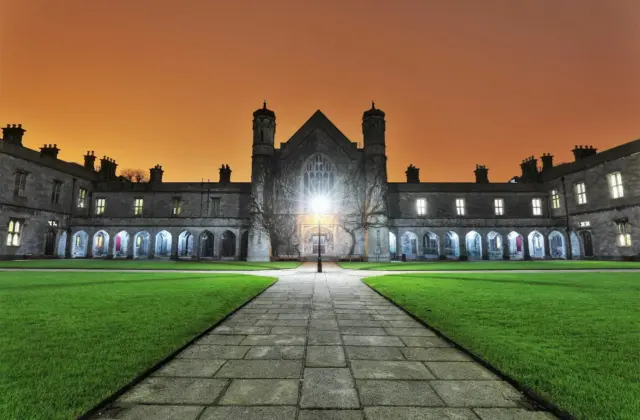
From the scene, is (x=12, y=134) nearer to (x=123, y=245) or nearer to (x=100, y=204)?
(x=100, y=204)

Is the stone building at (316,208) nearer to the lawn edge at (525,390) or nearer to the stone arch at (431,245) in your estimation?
the stone arch at (431,245)

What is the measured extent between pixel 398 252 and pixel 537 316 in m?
29.3

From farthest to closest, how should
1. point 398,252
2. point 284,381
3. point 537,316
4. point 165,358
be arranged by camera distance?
point 398,252 → point 537,316 → point 165,358 → point 284,381

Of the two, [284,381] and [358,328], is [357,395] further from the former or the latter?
[358,328]

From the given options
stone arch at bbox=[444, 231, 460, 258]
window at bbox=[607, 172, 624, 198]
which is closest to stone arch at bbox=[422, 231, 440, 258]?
stone arch at bbox=[444, 231, 460, 258]

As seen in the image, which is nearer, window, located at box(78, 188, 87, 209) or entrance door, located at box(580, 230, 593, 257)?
entrance door, located at box(580, 230, 593, 257)

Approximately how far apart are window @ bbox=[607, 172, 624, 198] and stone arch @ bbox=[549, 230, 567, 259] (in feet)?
23.2

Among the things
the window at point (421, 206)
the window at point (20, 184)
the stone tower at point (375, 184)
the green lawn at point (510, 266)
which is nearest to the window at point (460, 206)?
the window at point (421, 206)

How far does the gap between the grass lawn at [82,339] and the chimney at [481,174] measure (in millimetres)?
39948

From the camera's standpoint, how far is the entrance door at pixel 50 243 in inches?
1248

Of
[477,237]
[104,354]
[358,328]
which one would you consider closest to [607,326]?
[358,328]

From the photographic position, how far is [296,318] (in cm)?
633

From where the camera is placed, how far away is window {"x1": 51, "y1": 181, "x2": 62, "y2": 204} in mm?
32338

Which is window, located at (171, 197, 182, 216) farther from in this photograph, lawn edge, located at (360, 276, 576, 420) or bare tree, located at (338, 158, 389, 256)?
lawn edge, located at (360, 276, 576, 420)
